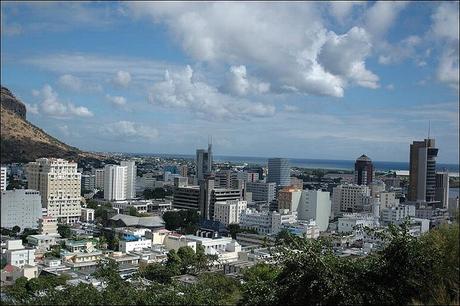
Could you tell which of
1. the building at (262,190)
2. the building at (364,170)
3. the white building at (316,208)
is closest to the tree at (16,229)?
the white building at (316,208)

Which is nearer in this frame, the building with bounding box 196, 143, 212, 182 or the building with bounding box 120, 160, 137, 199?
the building with bounding box 120, 160, 137, 199

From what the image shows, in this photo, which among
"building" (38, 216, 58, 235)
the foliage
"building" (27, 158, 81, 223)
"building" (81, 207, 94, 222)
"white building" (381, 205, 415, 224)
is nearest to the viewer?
"building" (38, 216, 58, 235)

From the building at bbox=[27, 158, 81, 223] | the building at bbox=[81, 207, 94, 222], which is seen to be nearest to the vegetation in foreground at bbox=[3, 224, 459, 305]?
the building at bbox=[27, 158, 81, 223]

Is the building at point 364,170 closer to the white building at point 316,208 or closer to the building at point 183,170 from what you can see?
the building at point 183,170

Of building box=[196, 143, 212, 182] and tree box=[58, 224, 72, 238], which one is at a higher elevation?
building box=[196, 143, 212, 182]

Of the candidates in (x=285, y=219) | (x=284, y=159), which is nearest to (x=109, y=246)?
(x=285, y=219)

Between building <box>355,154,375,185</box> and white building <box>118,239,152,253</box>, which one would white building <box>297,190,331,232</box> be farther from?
building <box>355,154,375,185</box>

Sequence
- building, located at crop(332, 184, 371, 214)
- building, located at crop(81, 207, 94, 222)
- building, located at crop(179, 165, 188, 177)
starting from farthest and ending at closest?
building, located at crop(179, 165, 188, 177) → building, located at crop(332, 184, 371, 214) → building, located at crop(81, 207, 94, 222)
